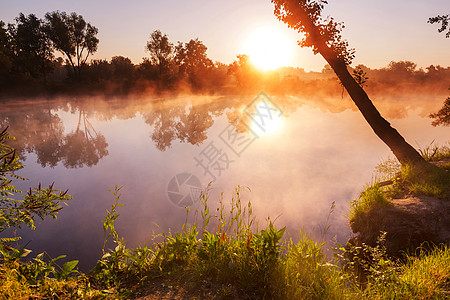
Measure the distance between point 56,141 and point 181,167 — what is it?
1201cm

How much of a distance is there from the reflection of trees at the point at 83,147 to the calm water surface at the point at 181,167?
0.07 meters

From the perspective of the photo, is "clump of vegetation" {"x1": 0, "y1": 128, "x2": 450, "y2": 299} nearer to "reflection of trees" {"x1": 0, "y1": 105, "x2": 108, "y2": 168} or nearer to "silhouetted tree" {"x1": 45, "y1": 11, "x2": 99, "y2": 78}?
"reflection of trees" {"x1": 0, "y1": 105, "x2": 108, "y2": 168}

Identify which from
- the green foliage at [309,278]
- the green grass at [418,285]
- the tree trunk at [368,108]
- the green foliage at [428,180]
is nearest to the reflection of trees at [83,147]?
the green foliage at [309,278]

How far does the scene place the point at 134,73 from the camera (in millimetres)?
59719

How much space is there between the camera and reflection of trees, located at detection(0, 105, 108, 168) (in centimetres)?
1327

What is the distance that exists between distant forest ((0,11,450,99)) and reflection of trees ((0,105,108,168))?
28.8 meters

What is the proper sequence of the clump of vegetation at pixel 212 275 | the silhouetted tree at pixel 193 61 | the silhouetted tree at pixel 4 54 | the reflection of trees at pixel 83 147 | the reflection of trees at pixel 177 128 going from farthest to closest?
the silhouetted tree at pixel 193 61 → the silhouetted tree at pixel 4 54 → the reflection of trees at pixel 177 128 → the reflection of trees at pixel 83 147 → the clump of vegetation at pixel 212 275

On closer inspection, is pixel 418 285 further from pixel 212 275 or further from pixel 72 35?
pixel 72 35

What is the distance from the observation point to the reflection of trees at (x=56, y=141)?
13266 millimetres

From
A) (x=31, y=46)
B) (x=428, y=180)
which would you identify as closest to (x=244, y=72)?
(x=31, y=46)

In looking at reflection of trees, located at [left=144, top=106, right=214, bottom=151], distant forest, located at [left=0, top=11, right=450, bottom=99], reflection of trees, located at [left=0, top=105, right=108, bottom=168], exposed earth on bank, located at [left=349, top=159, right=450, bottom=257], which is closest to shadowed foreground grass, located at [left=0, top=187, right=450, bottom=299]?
exposed earth on bank, located at [left=349, top=159, right=450, bottom=257]

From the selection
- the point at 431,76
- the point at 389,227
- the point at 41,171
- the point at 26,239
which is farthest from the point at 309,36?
the point at 431,76

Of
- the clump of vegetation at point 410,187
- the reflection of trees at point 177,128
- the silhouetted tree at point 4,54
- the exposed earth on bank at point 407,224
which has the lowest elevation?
the exposed earth on bank at point 407,224

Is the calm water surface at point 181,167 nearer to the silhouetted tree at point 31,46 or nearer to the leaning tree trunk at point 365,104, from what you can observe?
the leaning tree trunk at point 365,104
